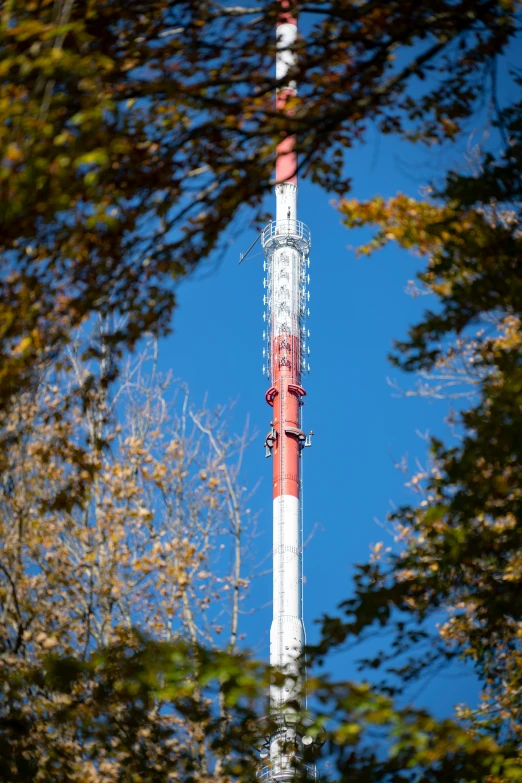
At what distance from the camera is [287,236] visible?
1372 inches

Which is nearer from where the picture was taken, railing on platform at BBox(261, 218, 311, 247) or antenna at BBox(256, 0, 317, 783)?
antenna at BBox(256, 0, 317, 783)

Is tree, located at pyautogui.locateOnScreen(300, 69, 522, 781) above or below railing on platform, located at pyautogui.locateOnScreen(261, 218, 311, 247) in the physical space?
below

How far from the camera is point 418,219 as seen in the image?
7.03m

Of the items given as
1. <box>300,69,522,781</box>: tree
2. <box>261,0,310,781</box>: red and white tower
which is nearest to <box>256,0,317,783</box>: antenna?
<box>261,0,310,781</box>: red and white tower

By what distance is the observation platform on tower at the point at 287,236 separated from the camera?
114 feet

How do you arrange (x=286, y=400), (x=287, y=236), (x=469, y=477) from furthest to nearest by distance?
(x=287, y=236), (x=286, y=400), (x=469, y=477)

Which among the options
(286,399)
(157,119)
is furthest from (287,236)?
(157,119)

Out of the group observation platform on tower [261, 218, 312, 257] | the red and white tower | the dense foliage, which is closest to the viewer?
the dense foliage

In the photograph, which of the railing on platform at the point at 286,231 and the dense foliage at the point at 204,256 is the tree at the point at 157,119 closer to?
the dense foliage at the point at 204,256

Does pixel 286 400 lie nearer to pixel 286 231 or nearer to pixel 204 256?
pixel 286 231

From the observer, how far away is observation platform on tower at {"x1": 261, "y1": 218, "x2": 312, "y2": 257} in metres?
34.9

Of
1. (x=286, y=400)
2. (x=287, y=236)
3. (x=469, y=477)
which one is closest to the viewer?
(x=469, y=477)

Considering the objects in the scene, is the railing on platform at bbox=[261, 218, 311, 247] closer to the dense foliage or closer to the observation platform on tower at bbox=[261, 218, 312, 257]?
the observation platform on tower at bbox=[261, 218, 312, 257]

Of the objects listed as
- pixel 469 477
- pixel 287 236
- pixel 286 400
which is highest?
pixel 287 236
